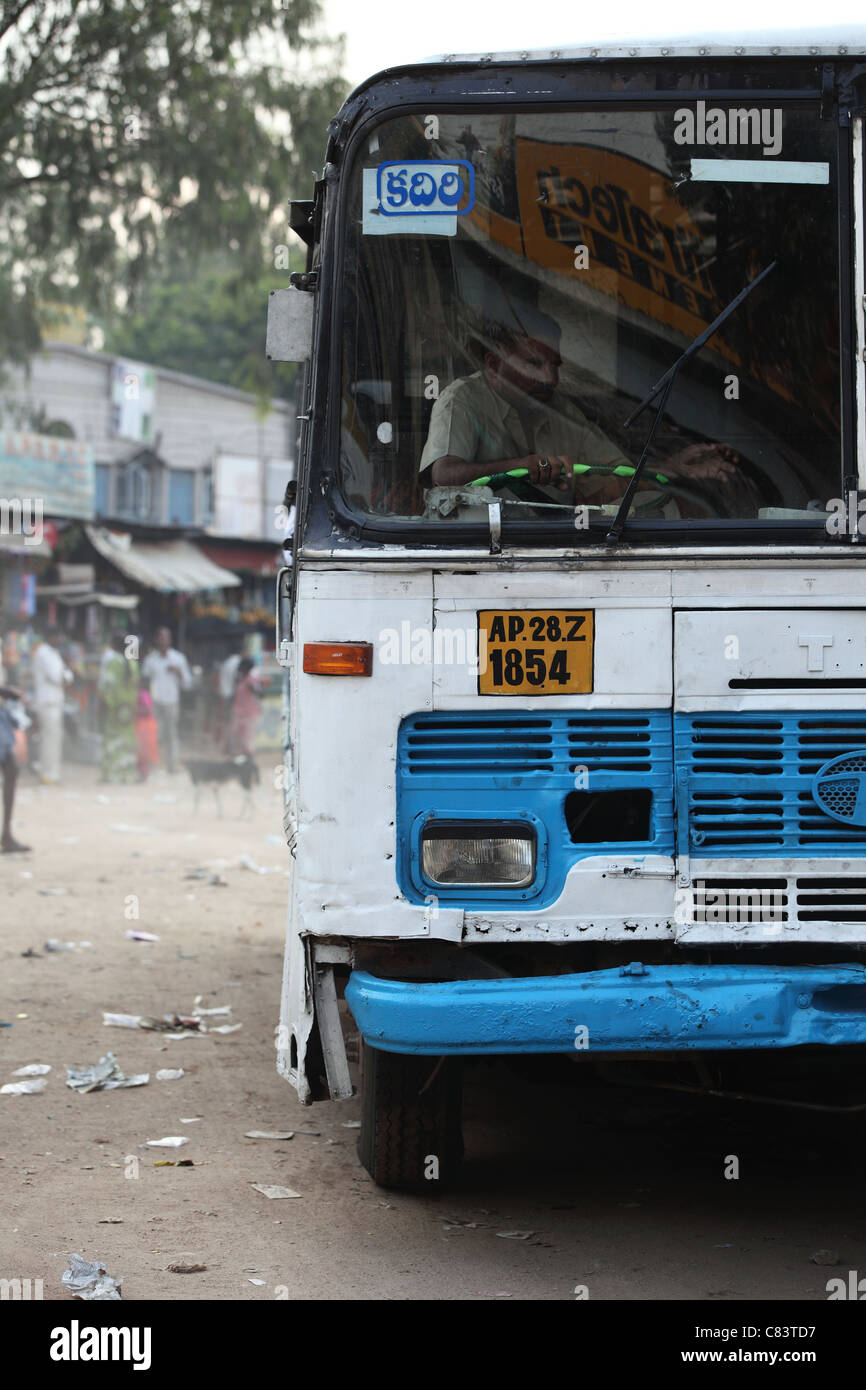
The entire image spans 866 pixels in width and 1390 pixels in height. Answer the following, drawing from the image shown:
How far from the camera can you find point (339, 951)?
3.97 meters

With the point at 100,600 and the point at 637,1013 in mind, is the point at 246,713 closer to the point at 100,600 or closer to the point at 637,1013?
the point at 100,600

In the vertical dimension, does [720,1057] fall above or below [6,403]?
below

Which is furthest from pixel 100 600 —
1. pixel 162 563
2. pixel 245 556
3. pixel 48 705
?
pixel 48 705

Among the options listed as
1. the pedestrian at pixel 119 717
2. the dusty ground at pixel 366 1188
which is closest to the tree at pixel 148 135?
the pedestrian at pixel 119 717

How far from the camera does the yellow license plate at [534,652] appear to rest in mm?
3803

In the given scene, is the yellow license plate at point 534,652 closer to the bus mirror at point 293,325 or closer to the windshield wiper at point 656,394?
the windshield wiper at point 656,394

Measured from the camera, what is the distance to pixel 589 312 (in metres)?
4.09

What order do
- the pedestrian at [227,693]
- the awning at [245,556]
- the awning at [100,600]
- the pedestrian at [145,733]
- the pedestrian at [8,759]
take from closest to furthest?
the pedestrian at [8,759]
the pedestrian at [145,733]
the pedestrian at [227,693]
the awning at [100,600]
the awning at [245,556]

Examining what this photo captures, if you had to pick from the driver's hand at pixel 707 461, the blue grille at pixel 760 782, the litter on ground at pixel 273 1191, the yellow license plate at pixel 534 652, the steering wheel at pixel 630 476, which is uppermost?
the driver's hand at pixel 707 461

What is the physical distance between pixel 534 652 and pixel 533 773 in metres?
0.30

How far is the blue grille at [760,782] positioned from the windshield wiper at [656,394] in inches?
20.1
